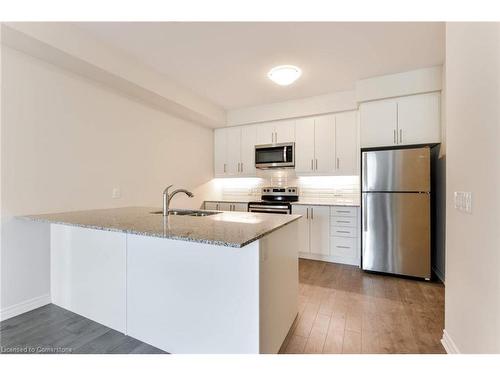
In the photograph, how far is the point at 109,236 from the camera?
1796 mm

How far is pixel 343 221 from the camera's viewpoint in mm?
3502

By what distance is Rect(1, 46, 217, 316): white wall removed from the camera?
2004 millimetres

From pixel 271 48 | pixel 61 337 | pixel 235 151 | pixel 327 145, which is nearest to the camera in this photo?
pixel 61 337

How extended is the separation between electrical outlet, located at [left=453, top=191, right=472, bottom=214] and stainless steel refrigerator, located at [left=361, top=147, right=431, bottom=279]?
1475 mm

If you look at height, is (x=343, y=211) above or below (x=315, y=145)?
below

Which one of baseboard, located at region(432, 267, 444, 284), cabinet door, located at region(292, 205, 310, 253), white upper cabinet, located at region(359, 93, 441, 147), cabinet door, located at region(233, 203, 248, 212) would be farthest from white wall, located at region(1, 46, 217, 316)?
baseboard, located at region(432, 267, 444, 284)

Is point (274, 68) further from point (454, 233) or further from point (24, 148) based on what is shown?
point (24, 148)

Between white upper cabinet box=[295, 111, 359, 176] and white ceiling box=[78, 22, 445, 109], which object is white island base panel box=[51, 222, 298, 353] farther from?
white upper cabinet box=[295, 111, 359, 176]

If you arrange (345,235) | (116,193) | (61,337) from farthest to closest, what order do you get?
(345,235)
(116,193)
(61,337)

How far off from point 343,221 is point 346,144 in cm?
125

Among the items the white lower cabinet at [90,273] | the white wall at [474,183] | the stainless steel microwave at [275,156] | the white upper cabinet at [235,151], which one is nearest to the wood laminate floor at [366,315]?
the white wall at [474,183]

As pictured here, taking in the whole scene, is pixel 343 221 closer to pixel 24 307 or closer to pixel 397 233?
pixel 397 233

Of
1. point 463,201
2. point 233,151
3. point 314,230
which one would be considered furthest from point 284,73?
point 314,230

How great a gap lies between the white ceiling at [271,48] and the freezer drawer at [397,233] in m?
1.65
